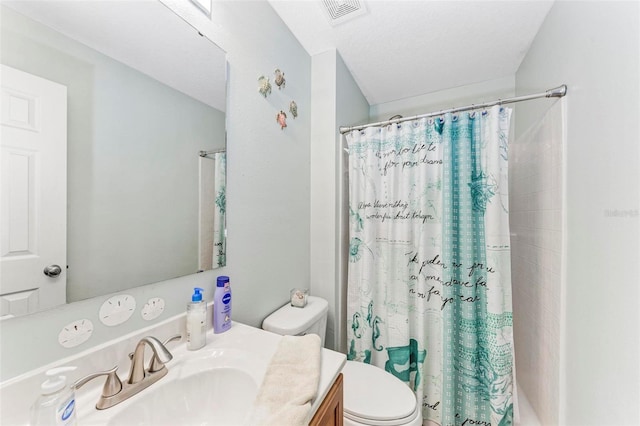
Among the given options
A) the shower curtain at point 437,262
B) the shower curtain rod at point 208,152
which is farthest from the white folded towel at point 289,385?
the shower curtain at point 437,262

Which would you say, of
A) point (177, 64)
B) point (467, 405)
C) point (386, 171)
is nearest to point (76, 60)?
point (177, 64)

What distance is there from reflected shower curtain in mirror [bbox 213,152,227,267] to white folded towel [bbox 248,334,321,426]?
15.8 inches

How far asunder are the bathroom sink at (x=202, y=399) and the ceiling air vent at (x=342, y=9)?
5.25 ft

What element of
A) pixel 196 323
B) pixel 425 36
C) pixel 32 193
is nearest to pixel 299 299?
pixel 196 323

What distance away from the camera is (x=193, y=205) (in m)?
0.86

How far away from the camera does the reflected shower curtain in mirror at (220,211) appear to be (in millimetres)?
935

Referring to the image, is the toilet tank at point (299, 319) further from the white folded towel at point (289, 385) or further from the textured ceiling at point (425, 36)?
the textured ceiling at point (425, 36)

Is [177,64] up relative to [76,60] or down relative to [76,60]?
up

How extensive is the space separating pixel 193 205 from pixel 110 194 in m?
0.24

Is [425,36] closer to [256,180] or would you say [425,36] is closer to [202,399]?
[256,180]

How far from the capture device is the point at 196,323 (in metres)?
0.79

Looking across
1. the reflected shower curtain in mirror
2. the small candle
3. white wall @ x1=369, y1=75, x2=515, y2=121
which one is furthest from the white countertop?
white wall @ x1=369, y1=75, x2=515, y2=121

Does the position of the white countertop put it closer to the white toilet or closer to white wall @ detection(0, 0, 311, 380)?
white wall @ detection(0, 0, 311, 380)

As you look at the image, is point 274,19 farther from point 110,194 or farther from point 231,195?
point 110,194
